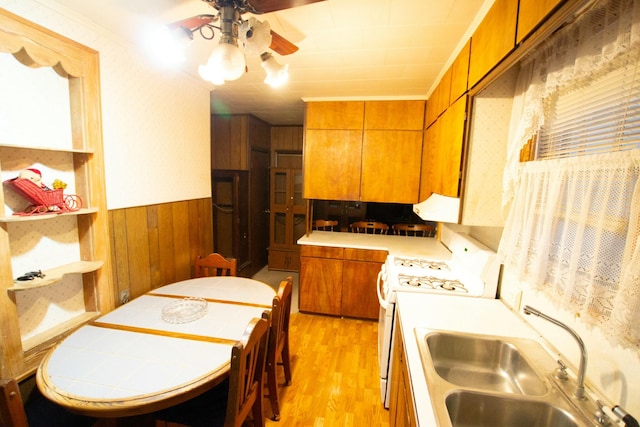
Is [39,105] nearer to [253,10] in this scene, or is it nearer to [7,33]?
[7,33]

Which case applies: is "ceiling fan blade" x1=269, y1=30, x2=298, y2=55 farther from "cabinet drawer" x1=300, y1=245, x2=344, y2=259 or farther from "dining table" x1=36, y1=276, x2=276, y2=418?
"cabinet drawer" x1=300, y1=245, x2=344, y2=259

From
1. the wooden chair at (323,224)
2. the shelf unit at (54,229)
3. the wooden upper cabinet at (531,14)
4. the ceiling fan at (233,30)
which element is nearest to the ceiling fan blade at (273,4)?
the ceiling fan at (233,30)

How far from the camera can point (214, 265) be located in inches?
93.9

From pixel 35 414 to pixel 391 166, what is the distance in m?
3.11

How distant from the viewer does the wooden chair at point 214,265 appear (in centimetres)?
235

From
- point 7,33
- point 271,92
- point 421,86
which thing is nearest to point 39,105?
point 7,33

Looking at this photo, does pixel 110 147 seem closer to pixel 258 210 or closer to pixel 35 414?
pixel 35 414

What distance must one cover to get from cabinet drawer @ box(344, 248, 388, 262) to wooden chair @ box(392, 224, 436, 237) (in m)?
0.71

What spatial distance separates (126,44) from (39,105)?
2.36 feet

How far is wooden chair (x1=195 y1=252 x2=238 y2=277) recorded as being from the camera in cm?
235

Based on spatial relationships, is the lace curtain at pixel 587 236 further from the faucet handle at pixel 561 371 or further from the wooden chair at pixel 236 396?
the wooden chair at pixel 236 396

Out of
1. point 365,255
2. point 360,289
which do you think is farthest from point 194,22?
point 360,289

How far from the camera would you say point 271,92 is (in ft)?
9.19

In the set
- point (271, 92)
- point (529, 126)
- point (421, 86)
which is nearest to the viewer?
point (529, 126)
